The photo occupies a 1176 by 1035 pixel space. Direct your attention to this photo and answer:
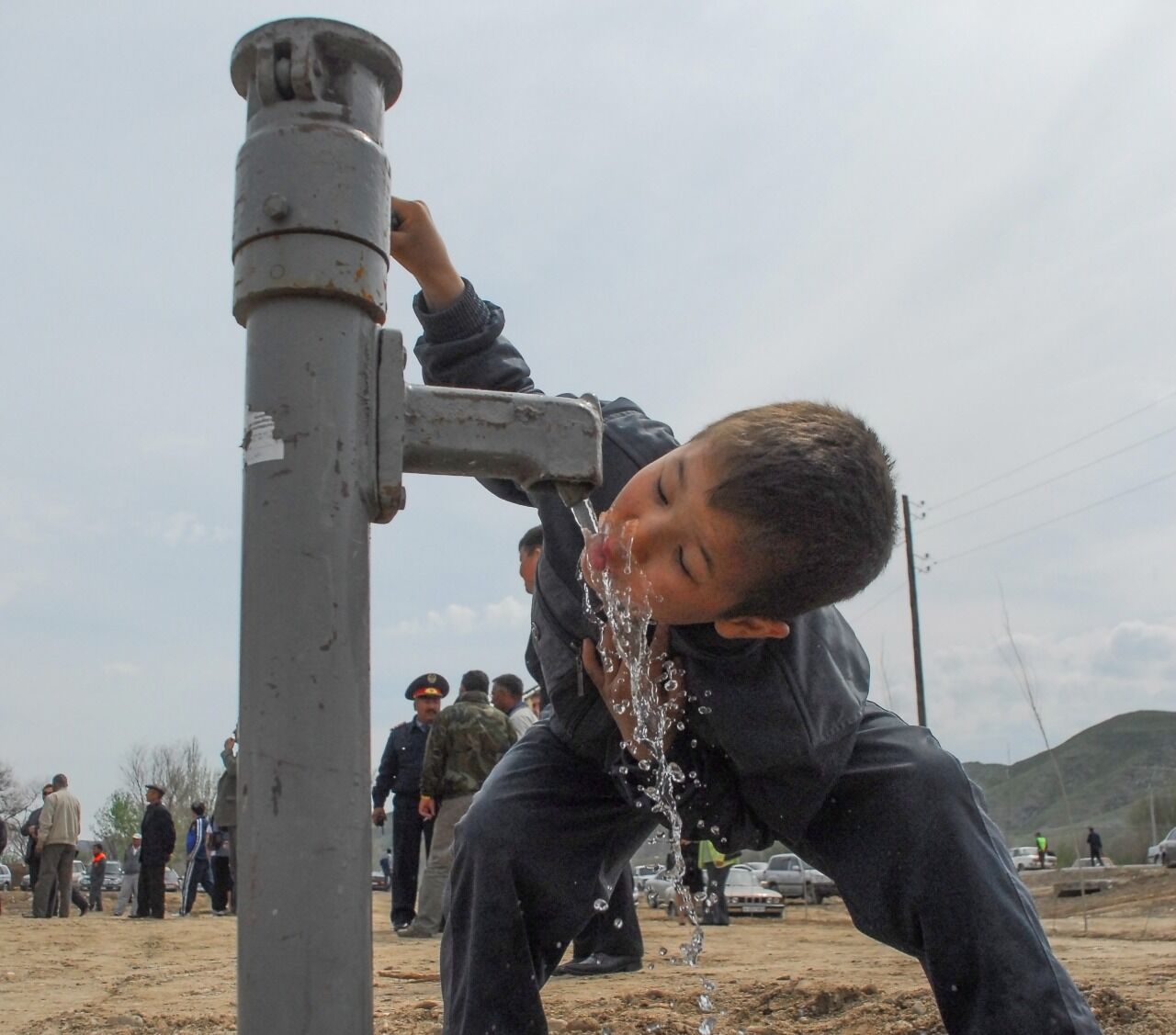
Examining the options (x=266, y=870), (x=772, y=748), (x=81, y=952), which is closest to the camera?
(x=266, y=870)

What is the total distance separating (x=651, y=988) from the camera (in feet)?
12.3

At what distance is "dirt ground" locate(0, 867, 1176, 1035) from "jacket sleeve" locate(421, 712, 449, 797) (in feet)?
2.52

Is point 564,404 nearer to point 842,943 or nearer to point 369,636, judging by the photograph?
point 369,636

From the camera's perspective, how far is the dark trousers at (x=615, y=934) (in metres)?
4.50

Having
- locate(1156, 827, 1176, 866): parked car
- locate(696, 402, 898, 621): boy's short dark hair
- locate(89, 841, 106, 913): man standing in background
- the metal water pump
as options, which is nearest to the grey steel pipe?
the metal water pump

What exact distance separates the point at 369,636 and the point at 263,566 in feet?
0.39

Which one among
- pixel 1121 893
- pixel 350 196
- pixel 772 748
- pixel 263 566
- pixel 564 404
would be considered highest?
pixel 350 196

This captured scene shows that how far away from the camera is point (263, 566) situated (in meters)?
1.07

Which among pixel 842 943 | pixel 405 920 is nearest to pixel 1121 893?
pixel 842 943

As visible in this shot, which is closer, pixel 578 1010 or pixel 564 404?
pixel 564 404

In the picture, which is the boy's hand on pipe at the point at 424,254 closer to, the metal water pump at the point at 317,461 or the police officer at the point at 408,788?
the metal water pump at the point at 317,461

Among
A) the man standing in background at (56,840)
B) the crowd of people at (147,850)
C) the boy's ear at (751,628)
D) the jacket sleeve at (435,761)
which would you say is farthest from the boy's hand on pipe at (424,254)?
the man standing in background at (56,840)

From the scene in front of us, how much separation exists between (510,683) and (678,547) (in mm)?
5223

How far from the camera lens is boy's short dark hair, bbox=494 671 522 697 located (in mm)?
6777
